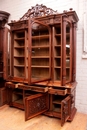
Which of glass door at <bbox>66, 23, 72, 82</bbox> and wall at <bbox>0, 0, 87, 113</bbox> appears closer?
glass door at <bbox>66, 23, 72, 82</bbox>

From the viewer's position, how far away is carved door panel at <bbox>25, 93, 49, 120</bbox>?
231cm

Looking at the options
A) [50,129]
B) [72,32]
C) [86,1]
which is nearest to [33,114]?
[50,129]

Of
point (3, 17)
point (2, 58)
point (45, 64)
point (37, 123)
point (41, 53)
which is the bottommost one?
point (37, 123)

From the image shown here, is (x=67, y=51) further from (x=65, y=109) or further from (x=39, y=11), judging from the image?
(x=39, y=11)

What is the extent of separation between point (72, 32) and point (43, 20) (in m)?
0.71

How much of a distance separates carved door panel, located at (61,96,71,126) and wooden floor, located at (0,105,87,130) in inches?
6.4

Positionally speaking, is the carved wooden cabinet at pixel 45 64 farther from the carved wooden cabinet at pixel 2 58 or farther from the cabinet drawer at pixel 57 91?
the carved wooden cabinet at pixel 2 58

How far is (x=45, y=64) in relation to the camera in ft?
10.1

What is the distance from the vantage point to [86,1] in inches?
107

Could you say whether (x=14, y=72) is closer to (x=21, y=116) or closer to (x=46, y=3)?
(x=21, y=116)

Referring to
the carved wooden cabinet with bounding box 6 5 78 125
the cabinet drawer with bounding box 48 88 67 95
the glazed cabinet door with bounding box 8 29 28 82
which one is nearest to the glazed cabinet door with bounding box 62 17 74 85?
the carved wooden cabinet with bounding box 6 5 78 125

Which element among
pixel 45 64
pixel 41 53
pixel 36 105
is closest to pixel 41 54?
pixel 41 53

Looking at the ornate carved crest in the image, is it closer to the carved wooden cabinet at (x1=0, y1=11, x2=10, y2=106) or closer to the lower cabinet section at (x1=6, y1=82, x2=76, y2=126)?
the carved wooden cabinet at (x1=0, y1=11, x2=10, y2=106)

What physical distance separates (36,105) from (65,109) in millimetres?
572
